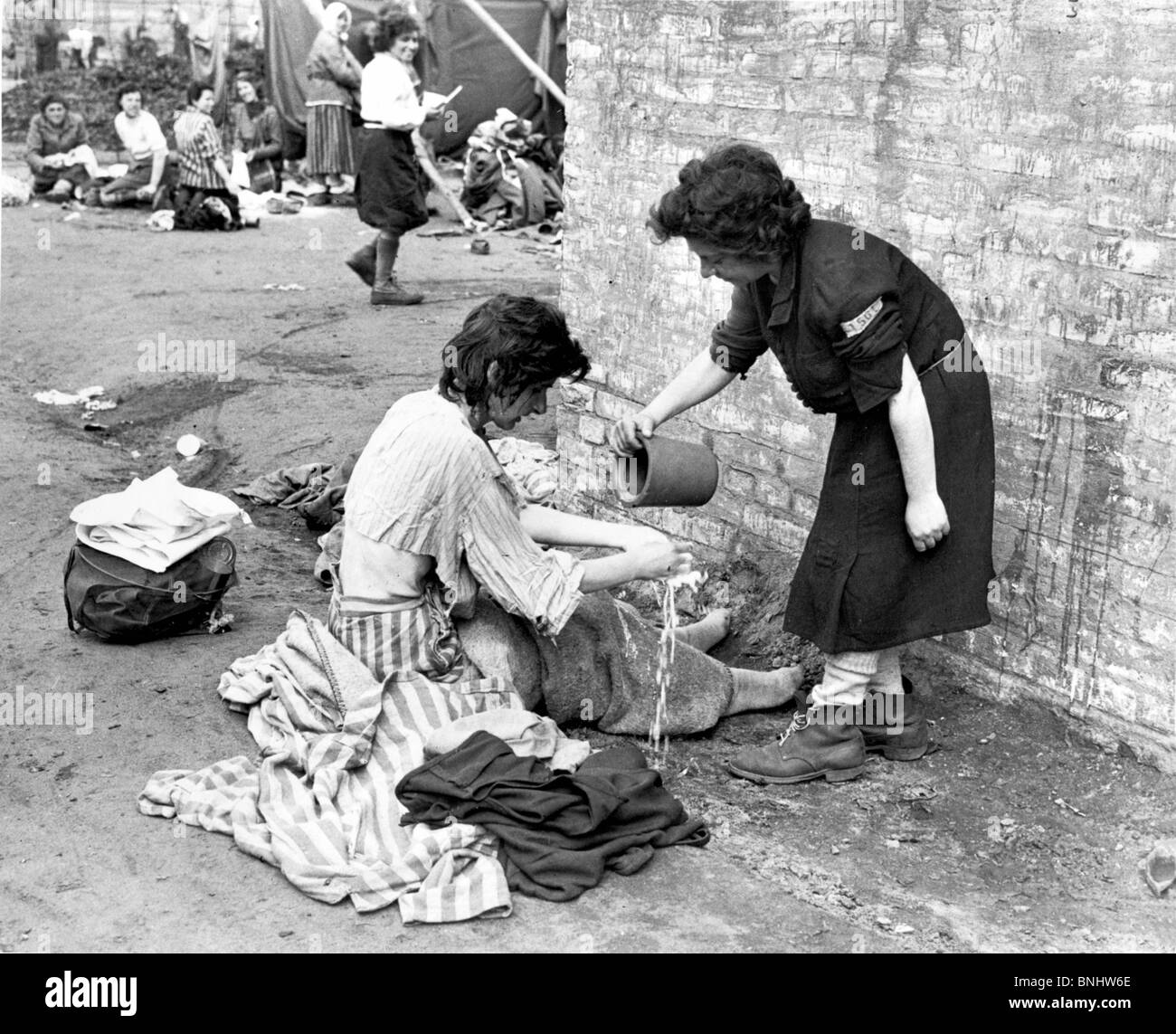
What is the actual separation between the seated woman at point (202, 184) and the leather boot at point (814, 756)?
33.0 ft

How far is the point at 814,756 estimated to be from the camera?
13.3 ft

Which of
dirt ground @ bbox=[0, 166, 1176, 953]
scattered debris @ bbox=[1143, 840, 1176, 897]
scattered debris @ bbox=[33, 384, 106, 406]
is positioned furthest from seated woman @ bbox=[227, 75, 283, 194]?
scattered debris @ bbox=[1143, 840, 1176, 897]

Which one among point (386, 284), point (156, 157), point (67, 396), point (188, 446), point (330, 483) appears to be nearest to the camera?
point (330, 483)

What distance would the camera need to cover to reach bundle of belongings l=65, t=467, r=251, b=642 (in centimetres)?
468

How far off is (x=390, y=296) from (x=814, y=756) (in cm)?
638

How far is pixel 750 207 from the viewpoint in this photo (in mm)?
3502

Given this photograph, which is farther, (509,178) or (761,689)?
(509,178)

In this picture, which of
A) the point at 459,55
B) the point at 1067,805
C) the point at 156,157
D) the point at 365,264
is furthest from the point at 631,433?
the point at 459,55

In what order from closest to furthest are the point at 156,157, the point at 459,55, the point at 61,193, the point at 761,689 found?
the point at 761,689, the point at 156,157, the point at 61,193, the point at 459,55

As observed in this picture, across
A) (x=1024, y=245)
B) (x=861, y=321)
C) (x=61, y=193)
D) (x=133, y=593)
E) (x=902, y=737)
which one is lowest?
(x=902, y=737)

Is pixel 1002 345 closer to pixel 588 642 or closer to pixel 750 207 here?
pixel 750 207

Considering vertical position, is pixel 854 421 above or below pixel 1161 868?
above

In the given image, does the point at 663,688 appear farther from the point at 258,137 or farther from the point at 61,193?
the point at 258,137

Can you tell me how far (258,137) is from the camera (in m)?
15.7
